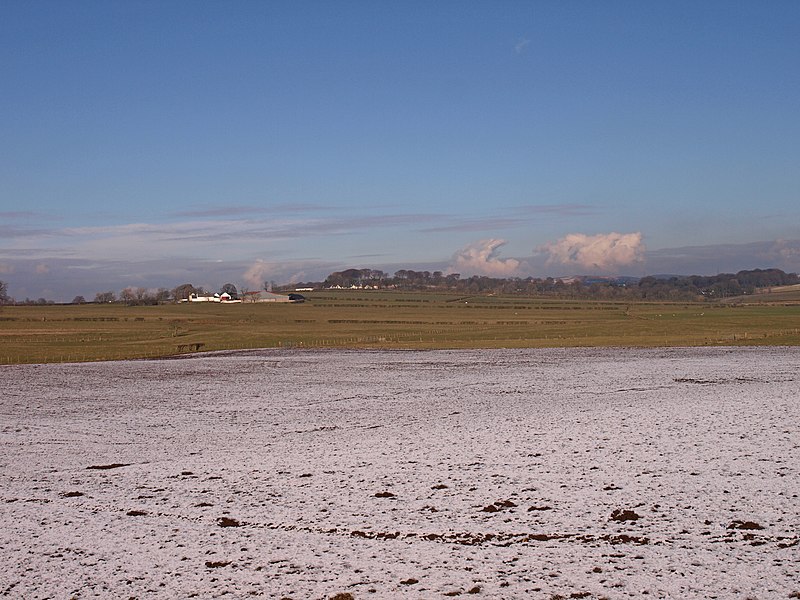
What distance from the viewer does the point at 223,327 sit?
10362 cm

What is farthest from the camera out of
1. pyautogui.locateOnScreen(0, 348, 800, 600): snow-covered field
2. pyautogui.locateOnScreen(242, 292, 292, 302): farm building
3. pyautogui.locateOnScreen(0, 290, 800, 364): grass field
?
pyautogui.locateOnScreen(242, 292, 292, 302): farm building

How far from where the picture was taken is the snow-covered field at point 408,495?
10242 millimetres

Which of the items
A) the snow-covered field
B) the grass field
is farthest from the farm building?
the snow-covered field

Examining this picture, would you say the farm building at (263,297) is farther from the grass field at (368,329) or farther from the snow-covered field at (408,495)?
the snow-covered field at (408,495)

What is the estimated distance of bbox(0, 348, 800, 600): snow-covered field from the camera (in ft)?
33.6

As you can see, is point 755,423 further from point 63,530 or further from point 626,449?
point 63,530

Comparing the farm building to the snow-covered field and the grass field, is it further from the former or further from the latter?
the snow-covered field

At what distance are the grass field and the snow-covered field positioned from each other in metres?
34.6

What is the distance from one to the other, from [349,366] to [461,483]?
29.4 m

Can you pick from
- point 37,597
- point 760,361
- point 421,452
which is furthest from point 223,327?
point 37,597

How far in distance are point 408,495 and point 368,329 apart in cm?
8166

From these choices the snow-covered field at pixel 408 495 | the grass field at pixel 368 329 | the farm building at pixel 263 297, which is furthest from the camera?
the farm building at pixel 263 297

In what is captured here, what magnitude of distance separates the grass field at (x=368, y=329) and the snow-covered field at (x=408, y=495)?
114 feet

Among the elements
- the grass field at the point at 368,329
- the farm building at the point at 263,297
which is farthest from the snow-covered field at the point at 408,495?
the farm building at the point at 263,297
